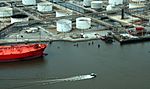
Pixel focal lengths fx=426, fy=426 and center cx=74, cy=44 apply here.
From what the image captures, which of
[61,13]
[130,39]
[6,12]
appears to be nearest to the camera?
[130,39]

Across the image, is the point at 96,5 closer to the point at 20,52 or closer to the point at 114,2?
the point at 114,2

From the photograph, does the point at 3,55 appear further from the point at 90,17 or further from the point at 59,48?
the point at 90,17

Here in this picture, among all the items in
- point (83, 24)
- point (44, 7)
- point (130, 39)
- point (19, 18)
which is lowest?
point (130, 39)

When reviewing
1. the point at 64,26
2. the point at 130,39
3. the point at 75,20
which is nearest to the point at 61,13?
the point at 75,20

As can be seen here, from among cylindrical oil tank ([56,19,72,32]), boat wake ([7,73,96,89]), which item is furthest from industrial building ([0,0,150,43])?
boat wake ([7,73,96,89])

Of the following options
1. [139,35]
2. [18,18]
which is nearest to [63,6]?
[18,18]

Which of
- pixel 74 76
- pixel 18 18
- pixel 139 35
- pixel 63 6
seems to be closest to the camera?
pixel 74 76

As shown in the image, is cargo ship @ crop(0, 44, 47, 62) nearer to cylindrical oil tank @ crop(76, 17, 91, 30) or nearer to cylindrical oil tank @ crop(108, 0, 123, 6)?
cylindrical oil tank @ crop(76, 17, 91, 30)
